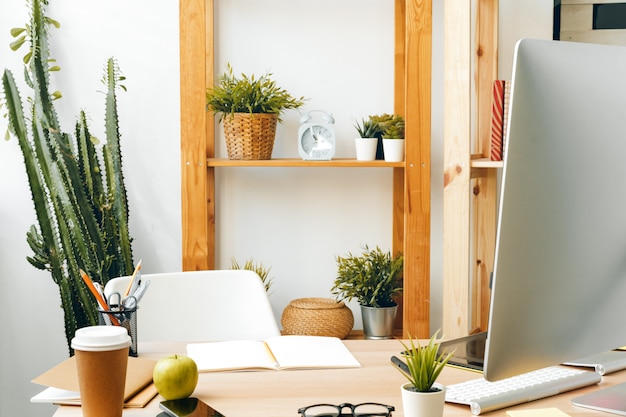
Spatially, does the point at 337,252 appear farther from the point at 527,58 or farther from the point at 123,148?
the point at 527,58

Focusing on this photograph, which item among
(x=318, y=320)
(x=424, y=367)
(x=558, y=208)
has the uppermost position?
(x=558, y=208)

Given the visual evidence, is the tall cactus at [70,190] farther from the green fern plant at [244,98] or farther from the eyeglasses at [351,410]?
the eyeglasses at [351,410]

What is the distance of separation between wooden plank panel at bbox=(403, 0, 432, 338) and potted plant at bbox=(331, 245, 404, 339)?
90 mm

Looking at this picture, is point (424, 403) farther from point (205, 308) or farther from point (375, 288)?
point (375, 288)

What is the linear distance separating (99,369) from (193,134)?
4.55 feet

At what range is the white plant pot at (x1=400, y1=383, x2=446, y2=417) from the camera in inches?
41.0

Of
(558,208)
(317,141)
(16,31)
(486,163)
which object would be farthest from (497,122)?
(16,31)

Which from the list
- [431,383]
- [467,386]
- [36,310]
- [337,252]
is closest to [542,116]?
[431,383]

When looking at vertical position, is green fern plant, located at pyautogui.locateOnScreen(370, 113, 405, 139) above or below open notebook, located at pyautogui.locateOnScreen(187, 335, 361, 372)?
above

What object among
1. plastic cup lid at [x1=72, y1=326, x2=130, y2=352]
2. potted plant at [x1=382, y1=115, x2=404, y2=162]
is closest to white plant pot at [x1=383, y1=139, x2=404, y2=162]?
potted plant at [x1=382, y1=115, x2=404, y2=162]

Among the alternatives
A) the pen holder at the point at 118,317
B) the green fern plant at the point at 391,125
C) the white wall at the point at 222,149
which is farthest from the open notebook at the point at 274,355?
the white wall at the point at 222,149

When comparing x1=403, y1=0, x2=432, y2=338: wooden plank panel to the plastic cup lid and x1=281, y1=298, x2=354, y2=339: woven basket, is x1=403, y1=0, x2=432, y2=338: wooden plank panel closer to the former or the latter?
x1=281, y1=298, x2=354, y2=339: woven basket

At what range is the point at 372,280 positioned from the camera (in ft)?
8.54

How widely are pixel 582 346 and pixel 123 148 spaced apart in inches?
80.9
